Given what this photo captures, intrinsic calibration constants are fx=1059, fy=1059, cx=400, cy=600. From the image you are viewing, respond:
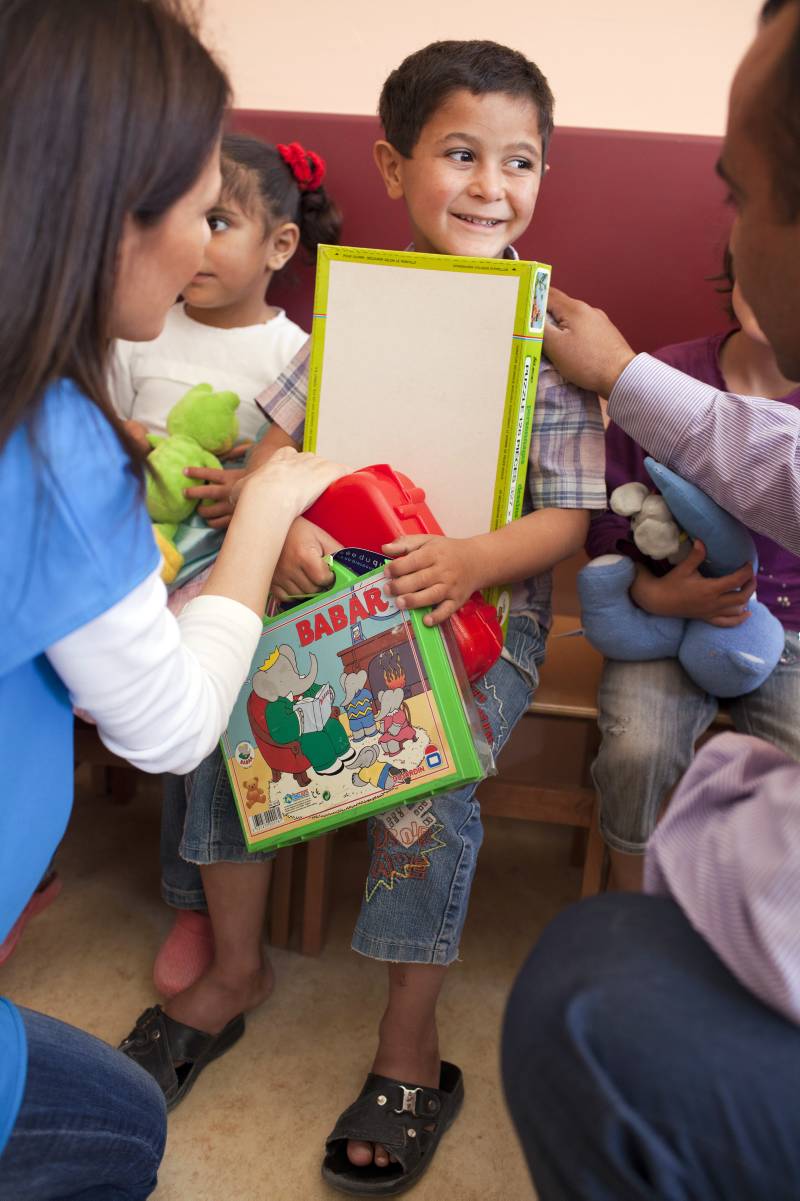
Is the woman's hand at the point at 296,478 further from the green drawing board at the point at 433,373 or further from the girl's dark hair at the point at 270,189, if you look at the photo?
the girl's dark hair at the point at 270,189

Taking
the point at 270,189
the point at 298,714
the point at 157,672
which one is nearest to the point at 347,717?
the point at 298,714

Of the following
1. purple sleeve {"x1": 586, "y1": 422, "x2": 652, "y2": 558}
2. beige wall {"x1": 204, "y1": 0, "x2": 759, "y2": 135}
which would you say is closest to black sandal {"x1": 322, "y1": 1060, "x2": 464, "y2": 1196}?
purple sleeve {"x1": 586, "y1": 422, "x2": 652, "y2": 558}

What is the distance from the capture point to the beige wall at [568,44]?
161 centimetres

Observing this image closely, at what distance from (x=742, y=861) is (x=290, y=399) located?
846 millimetres

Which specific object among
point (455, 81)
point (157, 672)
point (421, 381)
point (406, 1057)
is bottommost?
point (406, 1057)

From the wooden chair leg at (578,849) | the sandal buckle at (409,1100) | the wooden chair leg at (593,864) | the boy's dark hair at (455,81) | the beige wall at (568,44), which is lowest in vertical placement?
the wooden chair leg at (578,849)

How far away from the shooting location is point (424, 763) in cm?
92

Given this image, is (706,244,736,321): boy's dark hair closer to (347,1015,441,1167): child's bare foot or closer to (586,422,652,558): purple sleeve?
(586,422,652,558): purple sleeve

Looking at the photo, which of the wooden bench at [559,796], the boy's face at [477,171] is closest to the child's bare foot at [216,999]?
the wooden bench at [559,796]

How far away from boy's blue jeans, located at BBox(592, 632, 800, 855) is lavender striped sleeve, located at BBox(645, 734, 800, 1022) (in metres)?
0.48

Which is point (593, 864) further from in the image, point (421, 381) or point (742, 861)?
point (742, 861)

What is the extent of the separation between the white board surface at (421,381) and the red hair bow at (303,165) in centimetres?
43

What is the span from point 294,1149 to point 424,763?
414mm

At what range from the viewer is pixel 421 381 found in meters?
1.13
